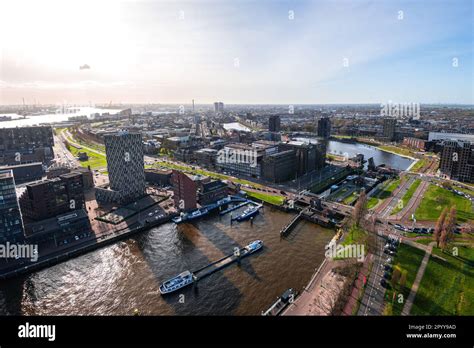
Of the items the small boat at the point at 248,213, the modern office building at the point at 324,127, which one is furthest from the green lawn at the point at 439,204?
the modern office building at the point at 324,127

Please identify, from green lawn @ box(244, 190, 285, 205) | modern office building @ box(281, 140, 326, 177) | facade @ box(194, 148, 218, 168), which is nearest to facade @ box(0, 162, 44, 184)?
facade @ box(194, 148, 218, 168)

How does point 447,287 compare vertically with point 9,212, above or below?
below

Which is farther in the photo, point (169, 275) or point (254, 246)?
point (254, 246)

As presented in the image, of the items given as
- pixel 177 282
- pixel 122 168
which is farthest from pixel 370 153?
pixel 177 282

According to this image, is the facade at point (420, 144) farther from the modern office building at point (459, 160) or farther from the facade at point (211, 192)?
the facade at point (211, 192)

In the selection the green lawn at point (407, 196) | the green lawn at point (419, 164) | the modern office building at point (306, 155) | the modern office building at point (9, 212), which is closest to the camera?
the modern office building at point (9, 212)

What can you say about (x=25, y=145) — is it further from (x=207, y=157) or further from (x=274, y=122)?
(x=274, y=122)

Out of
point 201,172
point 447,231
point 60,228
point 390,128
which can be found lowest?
point 447,231
